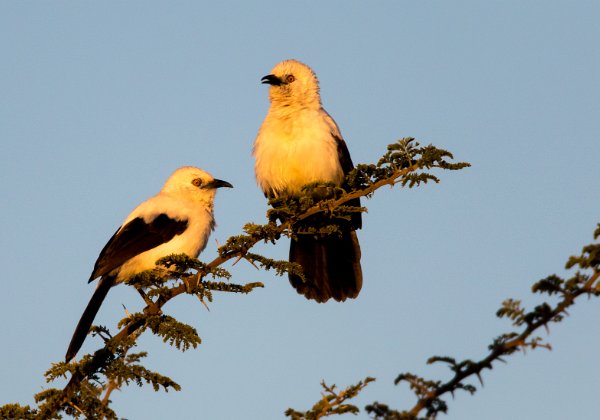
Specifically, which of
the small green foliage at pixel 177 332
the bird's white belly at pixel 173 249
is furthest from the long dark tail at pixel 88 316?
the small green foliage at pixel 177 332

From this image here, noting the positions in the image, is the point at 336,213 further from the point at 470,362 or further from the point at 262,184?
the point at 470,362

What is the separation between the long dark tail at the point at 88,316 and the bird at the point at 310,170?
1968 mm

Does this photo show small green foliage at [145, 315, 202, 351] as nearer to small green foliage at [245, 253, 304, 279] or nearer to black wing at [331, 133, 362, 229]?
small green foliage at [245, 253, 304, 279]

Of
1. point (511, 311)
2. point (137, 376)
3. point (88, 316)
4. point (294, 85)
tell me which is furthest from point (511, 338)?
point (294, 85)

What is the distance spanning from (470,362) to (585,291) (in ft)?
1.41

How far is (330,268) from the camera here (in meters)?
8.66

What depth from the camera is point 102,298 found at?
7547mm

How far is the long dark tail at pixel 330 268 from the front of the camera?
28.1 feet

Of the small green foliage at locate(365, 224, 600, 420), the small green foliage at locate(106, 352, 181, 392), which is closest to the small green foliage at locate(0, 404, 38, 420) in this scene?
the small green foliage at locate(106, 352, 181, 392)

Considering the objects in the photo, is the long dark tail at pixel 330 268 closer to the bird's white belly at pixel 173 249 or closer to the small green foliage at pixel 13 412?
the bird's white belly at pixel 173 249

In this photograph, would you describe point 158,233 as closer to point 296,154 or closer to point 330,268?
point 296,154

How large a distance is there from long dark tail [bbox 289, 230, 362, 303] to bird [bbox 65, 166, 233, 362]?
3.57ft

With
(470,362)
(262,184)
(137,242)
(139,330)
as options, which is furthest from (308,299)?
(470,362)

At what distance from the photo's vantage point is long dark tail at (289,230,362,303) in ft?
28.1
